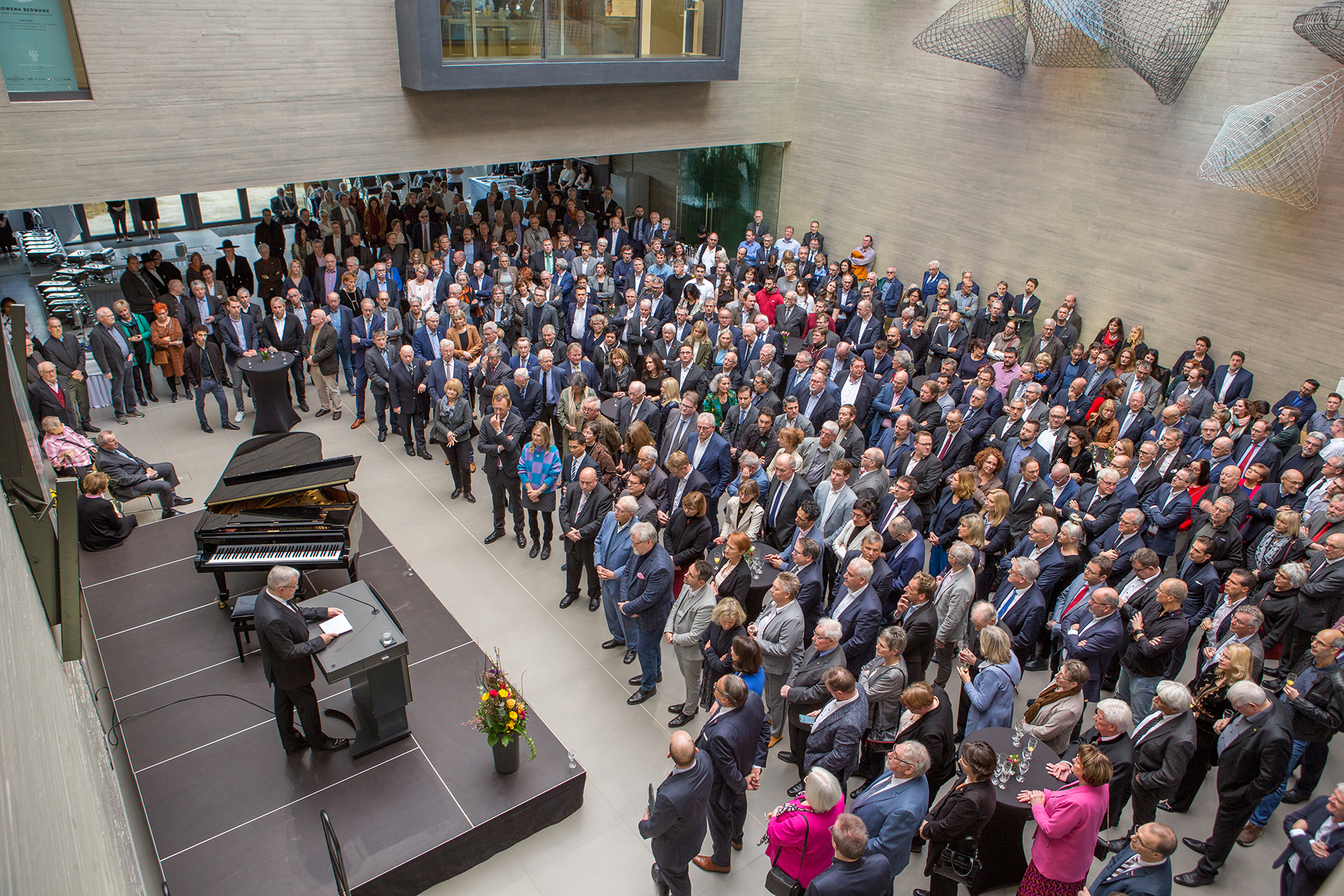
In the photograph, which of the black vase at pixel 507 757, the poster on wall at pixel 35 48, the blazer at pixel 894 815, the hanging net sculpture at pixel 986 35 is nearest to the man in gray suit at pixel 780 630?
the blazer at pixel 894 815

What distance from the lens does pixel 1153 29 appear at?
11.0 metres

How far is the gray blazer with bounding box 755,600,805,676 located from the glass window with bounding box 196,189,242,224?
69.0 feet

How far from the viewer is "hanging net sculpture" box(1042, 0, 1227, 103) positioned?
422 inches

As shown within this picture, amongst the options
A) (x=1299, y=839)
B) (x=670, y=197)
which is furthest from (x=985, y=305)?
(x=1299, y=839)

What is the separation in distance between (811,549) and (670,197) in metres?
15.2

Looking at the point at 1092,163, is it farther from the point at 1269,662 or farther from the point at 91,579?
the point at 91,579

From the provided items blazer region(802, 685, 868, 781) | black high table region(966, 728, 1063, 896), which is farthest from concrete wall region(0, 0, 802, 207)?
black high table region(966, 728, 1063, 896)

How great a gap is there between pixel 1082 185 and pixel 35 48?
564 inches

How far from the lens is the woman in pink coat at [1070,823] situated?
4738 millimetres

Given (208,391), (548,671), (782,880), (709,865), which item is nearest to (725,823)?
(709,865)

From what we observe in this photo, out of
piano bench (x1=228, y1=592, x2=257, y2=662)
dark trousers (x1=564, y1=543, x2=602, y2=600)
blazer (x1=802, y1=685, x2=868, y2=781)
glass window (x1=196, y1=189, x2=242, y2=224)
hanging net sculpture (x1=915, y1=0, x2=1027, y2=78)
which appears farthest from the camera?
glass window (x1=196, y1=189, x2=242, y2=224)

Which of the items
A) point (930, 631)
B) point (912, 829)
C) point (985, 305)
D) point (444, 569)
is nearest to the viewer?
point (912, 829)

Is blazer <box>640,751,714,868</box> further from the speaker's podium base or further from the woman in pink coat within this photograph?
the speaker's podium base

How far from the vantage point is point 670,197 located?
20.1 metres
